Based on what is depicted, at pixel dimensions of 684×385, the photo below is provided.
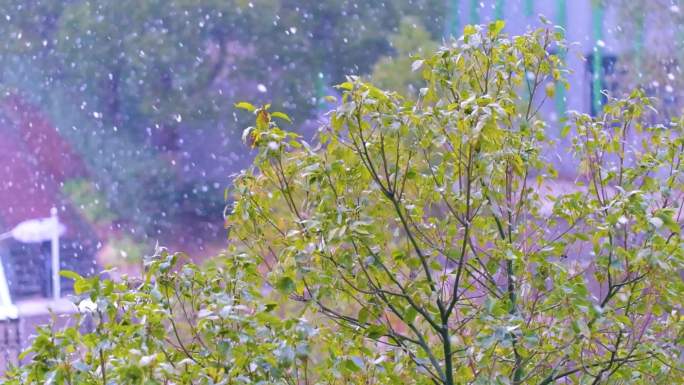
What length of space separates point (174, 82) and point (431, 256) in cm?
513

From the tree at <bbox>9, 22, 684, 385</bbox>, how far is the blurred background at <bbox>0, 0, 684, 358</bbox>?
4.31 m

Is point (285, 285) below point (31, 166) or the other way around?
below

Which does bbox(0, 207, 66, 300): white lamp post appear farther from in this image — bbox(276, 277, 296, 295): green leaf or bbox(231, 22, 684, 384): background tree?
bbox(276, 277, 296, 295): green leaf

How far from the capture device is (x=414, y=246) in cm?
110

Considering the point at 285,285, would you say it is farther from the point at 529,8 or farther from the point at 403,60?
the point at 529,8

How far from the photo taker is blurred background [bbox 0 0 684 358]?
20.0 feet

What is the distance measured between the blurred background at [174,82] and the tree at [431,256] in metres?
4.31

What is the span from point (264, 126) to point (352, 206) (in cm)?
14

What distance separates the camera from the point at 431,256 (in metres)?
1.16

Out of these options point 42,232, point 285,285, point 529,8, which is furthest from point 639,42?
point 42,232

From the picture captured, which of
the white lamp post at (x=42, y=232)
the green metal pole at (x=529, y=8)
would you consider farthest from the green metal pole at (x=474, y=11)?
the white lamp post at (x=42, y=232)

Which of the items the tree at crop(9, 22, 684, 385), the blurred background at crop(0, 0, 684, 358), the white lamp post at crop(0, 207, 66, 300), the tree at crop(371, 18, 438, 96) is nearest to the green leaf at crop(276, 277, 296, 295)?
the tree at crop(9, 22, 684, 385)

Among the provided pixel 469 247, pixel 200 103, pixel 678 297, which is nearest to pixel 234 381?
pixel 469 247

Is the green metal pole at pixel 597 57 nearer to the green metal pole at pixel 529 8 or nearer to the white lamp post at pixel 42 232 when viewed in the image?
the green metal pole at pixel 529 8
